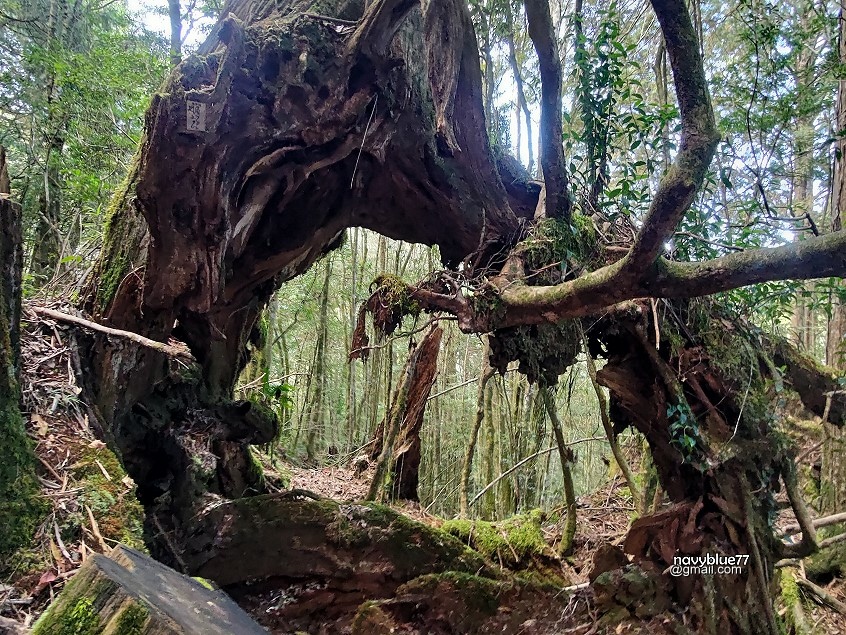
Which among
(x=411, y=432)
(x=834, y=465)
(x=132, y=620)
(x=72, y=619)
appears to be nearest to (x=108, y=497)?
(x=72, y=619)

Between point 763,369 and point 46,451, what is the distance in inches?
180

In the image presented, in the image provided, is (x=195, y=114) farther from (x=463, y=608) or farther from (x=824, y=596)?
(x=824, y=596)

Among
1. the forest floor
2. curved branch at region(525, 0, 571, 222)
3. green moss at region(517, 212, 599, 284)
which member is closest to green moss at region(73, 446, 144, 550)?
the forest floor

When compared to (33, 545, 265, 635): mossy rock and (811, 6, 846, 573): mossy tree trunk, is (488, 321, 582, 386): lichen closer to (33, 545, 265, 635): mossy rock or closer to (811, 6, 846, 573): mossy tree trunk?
(811, 6, 846, 573): mossy tree trunk

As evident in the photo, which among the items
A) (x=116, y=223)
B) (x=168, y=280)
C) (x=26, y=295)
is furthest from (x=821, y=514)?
(x=26, y=295)

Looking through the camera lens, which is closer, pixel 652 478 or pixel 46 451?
pixel 46 451

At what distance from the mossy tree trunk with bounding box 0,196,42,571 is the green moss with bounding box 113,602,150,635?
4.31 ft

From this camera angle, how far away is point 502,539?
14.9 ft

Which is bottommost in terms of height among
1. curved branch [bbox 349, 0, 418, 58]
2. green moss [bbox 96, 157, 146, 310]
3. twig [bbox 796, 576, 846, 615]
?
twig [bbox 796, 576, 846, 615]

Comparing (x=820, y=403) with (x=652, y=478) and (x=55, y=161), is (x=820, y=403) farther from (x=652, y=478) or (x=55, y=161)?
(x=55, y=161)

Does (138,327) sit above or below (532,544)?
above

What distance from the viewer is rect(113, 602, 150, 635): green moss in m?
0.80

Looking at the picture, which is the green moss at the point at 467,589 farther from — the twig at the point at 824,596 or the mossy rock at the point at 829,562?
the mossy rock at the point at 829,562

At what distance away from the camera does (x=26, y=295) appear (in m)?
3.14
